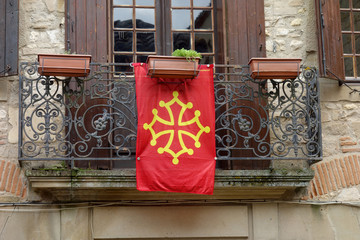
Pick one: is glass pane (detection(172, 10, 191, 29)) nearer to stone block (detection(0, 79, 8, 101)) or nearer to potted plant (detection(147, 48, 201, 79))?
potted plant (detection(147, 48, 201, 79))

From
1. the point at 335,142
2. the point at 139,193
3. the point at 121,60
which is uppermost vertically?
the point at 121,60

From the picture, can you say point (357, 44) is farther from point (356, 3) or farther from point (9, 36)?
point (9, 36)

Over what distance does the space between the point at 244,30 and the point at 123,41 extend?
4.34ft

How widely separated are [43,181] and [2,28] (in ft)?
5.48

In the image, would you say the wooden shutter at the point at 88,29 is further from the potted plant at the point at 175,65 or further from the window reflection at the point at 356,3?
the window reflection at the point at 356,3

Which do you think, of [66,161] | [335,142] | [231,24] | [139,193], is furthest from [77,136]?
[335,142]

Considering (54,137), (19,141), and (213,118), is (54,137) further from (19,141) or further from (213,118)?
(213,118)

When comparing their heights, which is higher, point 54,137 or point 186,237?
point 54,137

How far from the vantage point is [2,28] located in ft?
24.6

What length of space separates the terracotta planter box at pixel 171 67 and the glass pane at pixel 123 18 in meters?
1.28

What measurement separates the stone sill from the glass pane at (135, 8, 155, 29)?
6.04 ft

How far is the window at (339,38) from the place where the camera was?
776 cm

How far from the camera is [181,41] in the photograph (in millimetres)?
8125

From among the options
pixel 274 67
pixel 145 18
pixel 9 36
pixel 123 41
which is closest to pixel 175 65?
pixel 274 67
